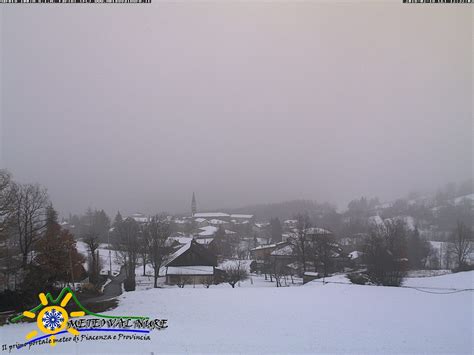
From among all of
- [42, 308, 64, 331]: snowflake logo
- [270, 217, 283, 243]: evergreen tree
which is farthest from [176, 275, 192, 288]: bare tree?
[270, 217, 283, 243]: evergreen tree

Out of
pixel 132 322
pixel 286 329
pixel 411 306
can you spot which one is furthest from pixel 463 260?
pixel 132 322

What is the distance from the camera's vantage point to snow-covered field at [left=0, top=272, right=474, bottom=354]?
8148 mm

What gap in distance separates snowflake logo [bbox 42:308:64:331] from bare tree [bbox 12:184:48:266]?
785 cm

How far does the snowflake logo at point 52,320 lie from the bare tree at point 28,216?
25.8 ft

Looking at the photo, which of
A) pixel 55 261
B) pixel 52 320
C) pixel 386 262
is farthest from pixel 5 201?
pixel 386 262

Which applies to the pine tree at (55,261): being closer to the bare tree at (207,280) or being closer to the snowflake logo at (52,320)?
the snowflake logo at (52,320)

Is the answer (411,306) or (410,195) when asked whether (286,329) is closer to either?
(411,306)

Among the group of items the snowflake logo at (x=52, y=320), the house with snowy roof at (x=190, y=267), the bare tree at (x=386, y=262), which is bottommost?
the house with snowy roof at (x=190, y=267)

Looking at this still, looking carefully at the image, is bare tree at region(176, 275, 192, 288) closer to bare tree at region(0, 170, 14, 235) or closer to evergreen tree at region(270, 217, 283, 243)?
bare tree at region(0, 170, 14, 235)

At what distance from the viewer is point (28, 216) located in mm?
15453

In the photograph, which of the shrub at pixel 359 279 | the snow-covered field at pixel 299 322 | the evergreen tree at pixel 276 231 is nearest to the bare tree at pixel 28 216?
the snow-covered field at pixel 299 322

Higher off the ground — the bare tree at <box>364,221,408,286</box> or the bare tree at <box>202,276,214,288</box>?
the bare tree at <box>364,221,408,286</box>

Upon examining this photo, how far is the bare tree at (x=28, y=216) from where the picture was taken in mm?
14328

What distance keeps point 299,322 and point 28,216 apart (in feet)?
47.5
